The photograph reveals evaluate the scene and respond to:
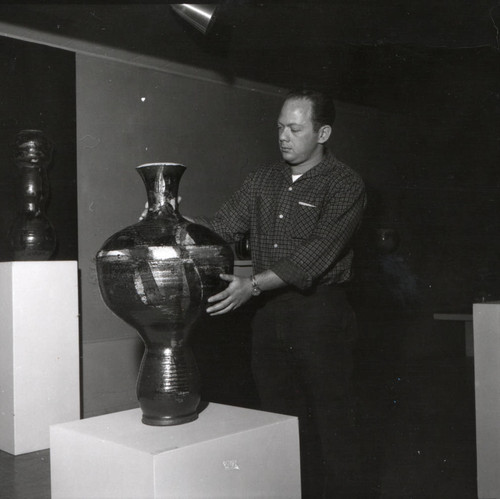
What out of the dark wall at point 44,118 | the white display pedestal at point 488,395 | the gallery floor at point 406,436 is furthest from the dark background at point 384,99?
the white display pedestal at point 488,395

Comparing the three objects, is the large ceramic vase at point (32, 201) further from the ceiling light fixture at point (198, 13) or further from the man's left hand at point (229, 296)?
the man's left hand at point (229, 296)

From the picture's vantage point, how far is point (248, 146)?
4.43 meters

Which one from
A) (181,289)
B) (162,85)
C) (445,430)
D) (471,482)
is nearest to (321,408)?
(471,482)

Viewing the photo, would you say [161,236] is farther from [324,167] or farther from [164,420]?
[324,167]

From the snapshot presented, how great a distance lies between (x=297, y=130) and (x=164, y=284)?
3.47ft

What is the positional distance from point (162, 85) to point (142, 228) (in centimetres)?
275

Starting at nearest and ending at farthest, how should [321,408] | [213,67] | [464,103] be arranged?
[321,408], [213,67], [464,103]

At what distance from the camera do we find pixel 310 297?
2.15m

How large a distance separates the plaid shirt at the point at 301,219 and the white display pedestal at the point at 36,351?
94 cm

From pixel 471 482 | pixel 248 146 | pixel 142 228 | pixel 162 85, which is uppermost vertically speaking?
pixel 162 85

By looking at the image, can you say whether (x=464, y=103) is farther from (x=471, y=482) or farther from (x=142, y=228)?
(x=142, y=228)

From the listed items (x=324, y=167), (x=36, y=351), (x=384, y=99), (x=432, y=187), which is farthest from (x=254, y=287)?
(x=432, y=187)

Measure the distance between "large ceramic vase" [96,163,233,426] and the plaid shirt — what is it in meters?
0.56

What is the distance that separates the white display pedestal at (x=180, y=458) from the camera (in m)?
1.23
